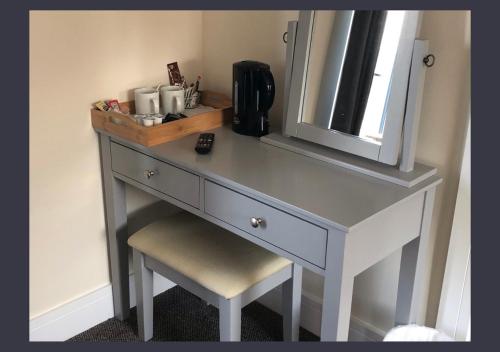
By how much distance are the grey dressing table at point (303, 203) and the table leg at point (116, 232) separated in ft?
0.09

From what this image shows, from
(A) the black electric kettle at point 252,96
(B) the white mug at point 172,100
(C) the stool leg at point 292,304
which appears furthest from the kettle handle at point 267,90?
(C) the stool leg at point 292,304

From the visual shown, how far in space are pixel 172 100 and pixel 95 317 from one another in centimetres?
87

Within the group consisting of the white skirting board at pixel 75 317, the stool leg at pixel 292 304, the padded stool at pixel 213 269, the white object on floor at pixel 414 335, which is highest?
the white object on floor at pixel 414 335

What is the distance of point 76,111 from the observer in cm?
182

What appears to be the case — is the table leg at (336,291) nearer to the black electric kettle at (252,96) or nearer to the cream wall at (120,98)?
A: the cream wall at (120,98)

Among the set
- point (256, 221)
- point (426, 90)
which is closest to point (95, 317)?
point (256, 221)

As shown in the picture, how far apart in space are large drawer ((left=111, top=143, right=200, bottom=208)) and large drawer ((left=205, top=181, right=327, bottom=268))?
0.23 ft

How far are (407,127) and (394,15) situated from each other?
0.29 meters

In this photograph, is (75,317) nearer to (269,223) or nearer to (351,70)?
(269,223)

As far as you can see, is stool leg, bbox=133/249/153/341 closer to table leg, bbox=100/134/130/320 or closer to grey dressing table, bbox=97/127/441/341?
table leg, bbox=100/134/130/320

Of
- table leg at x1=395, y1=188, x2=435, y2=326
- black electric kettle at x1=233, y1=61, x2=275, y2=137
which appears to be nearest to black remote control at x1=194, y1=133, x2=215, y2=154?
black electric kettle at x1=233, y1=61, x2=275, y2=137

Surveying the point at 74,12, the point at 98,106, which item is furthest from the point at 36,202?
the point at 74,12

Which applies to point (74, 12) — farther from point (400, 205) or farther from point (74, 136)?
point (400, 205)

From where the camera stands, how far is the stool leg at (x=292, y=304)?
186cm
